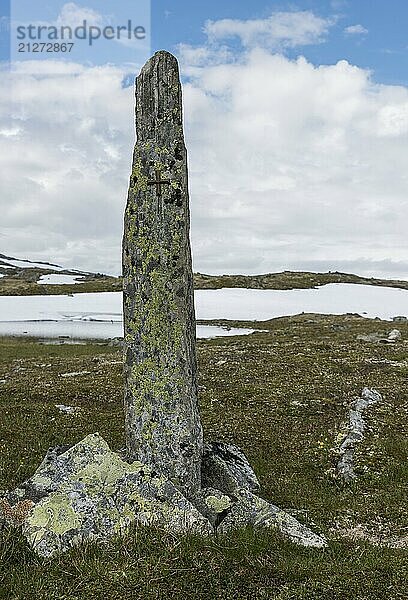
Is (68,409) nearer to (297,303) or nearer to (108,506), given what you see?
(108,506)

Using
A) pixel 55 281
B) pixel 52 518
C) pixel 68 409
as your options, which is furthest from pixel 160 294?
pixel 55 281

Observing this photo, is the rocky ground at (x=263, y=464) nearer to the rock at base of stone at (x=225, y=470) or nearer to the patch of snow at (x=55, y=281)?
the rock at base of stone at (x=225, y=470)

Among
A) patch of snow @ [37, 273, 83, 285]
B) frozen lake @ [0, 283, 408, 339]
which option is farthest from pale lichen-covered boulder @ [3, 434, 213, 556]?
patch of snow @ [37, 273, 83, 285]

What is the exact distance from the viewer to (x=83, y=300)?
98062 millimetres

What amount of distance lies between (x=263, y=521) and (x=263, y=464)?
255 inches

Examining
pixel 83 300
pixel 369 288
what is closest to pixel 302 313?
pixel 369 288

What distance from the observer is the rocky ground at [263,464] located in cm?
866

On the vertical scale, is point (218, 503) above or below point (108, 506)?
below

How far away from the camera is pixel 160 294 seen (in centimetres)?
1324

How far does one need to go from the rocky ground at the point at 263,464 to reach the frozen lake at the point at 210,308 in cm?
2971

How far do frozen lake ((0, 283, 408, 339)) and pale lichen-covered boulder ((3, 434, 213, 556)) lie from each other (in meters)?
56.0

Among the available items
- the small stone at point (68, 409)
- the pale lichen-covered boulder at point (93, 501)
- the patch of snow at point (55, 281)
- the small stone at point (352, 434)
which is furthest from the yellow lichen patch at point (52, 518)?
the patch of snow at point (55, 281)

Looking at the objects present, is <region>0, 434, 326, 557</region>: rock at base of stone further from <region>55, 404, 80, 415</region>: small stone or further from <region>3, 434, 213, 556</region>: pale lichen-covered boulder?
<region>55, 404, 80, 415</region>: small stone

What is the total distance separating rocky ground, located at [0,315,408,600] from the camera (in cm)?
866
